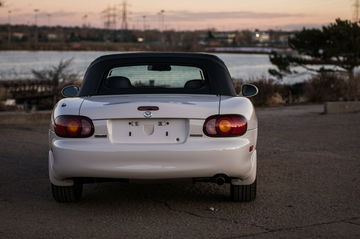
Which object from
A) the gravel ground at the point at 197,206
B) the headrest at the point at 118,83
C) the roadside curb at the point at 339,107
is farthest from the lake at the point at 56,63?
the headrest at the point at 118,83

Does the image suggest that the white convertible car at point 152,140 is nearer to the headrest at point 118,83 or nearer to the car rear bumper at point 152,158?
the car rear bumper at point 152,158

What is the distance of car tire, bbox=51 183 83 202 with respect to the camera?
24.1 feet

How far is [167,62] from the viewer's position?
26.6 feet

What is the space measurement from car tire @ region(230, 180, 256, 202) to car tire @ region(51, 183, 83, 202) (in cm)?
156

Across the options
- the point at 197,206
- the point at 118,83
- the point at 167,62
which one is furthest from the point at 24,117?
the point at 197,206

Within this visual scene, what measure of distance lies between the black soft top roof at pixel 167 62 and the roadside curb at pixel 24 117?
8.78 meters

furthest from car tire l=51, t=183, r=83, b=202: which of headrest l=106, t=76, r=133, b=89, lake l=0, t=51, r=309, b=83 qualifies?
lake l=0, t=51, r=309, b=83

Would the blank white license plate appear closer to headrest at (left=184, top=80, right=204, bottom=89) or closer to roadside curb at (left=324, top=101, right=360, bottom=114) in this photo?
headrest at (left=184, top=80, right=204, bottom=89)

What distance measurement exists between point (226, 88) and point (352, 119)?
10533 millimetres

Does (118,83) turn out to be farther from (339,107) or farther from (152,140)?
(339,107)

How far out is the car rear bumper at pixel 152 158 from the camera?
264 inches

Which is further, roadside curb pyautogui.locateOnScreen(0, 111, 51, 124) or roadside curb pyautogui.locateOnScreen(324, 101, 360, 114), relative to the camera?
roadside curb pyautogui.locateOnScreen(324, 101, 360, 114)

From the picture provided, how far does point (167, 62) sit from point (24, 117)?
9.17m

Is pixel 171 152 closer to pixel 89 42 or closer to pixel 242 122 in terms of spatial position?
pixel 242 122
